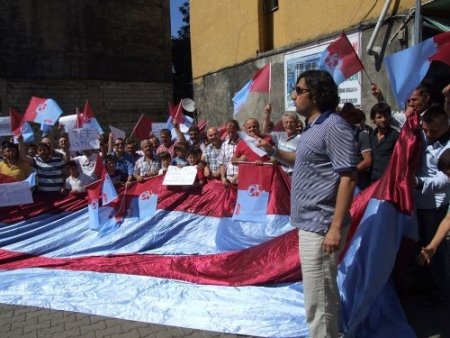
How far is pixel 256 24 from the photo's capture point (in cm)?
1225

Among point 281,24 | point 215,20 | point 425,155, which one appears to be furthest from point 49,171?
point 215,20

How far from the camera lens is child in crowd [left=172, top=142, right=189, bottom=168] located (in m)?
6.57

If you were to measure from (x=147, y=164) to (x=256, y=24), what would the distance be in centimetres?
677

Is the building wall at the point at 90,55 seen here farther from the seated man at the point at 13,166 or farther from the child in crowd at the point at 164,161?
the child in crowd at the point at 164,161

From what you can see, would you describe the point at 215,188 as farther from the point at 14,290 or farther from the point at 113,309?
the point at 14,290

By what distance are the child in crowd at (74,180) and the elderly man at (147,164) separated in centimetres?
68

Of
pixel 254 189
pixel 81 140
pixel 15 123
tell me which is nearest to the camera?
pixel 254 189

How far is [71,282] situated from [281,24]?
27.7 ft

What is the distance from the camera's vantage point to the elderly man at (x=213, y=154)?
645cm

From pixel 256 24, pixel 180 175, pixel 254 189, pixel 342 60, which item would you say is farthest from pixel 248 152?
pixel 256 24

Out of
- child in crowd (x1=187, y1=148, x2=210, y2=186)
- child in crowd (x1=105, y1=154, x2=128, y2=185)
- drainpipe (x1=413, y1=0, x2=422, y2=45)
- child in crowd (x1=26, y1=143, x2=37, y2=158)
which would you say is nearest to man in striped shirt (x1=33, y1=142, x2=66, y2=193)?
child in crowd (x1=105, y1=154, x2=128, y2=185)

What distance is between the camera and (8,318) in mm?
4641

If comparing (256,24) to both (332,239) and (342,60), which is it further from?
(332,239)

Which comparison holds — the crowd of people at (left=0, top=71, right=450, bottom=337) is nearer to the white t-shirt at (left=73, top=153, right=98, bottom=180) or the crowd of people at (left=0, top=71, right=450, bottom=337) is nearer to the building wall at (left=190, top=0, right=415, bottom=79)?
the white t-shirt at (left=73, top=153, right=98, bottom=180)
